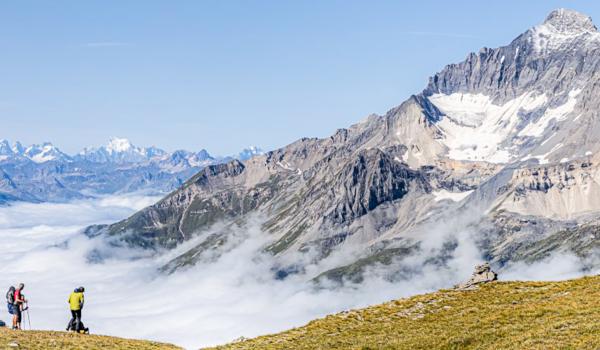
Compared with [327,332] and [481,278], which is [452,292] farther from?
[327,332]

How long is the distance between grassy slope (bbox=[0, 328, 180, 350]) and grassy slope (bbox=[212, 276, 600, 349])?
960cm

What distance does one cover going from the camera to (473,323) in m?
54.9

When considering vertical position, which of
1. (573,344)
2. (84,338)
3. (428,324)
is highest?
(84,338)

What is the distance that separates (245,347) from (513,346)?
962 inches

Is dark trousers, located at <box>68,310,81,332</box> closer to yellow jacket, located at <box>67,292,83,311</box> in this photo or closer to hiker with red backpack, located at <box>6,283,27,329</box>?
yellow jacket, located at <box>67,292,83,311</box>

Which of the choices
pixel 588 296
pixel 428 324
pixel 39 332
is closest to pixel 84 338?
pixel 39 332

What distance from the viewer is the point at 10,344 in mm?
54344

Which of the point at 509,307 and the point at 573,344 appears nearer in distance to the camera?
the point at 573,344

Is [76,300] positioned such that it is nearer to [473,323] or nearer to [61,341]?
[61,341]

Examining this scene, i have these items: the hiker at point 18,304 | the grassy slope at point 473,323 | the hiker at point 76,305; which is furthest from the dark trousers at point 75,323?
the grassy slope at point 473,323

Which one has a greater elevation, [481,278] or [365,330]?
[481,278]

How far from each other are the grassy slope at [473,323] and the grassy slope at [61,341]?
378 inches

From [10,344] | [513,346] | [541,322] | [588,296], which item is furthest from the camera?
[588,296]

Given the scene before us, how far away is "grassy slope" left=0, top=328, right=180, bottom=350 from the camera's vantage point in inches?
2194
